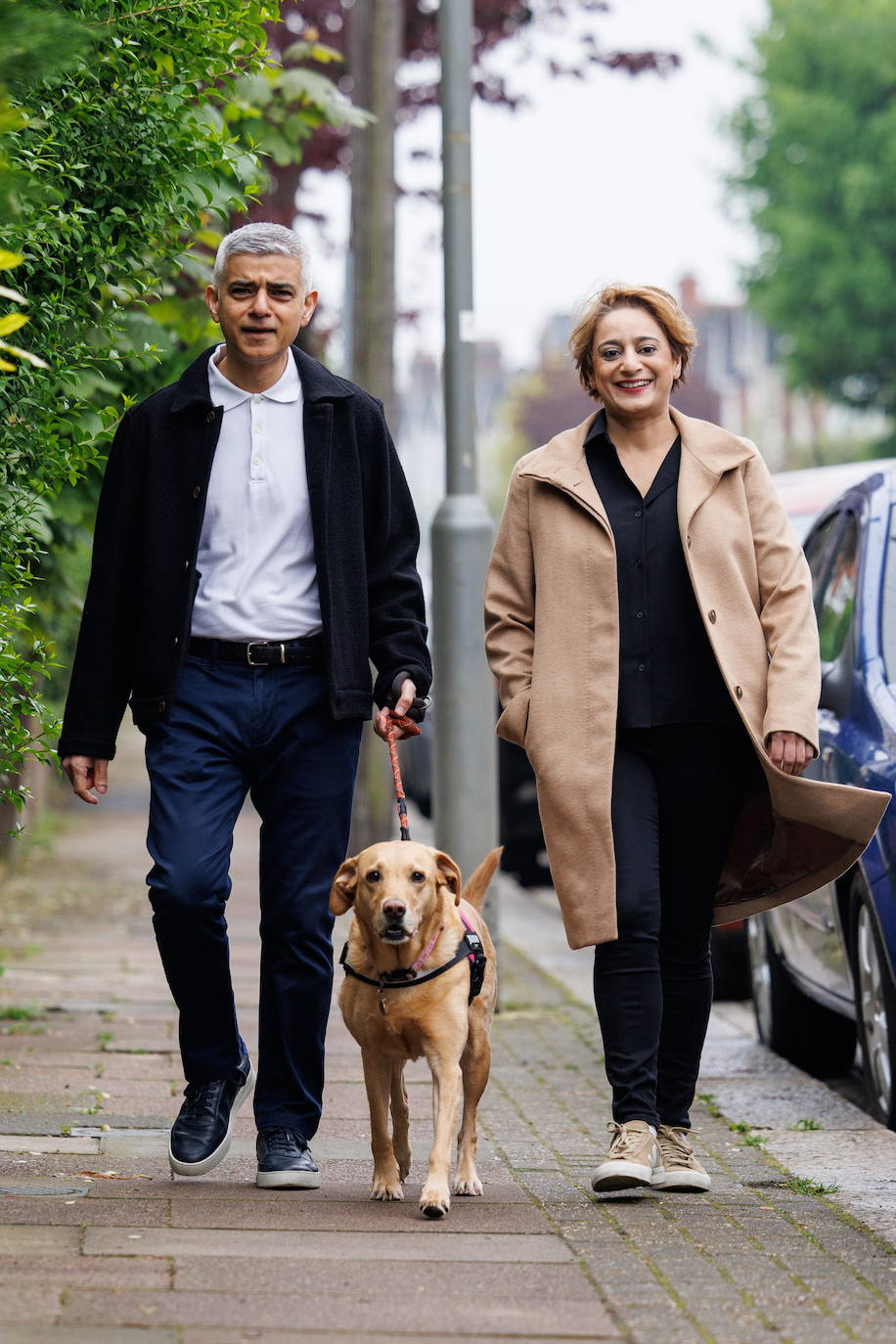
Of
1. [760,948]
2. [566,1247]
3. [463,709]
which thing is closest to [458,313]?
[463,709]

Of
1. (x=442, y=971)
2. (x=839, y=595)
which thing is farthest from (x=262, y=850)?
(x=839, y=595)

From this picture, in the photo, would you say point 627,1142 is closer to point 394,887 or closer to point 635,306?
point 394,887

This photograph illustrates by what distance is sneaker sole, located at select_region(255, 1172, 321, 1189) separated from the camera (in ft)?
16.8

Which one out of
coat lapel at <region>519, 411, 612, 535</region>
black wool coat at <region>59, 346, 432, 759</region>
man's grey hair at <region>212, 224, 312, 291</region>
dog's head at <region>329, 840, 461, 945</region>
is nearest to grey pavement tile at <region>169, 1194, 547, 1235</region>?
dog's head at <region>329, 840, 461, 945</region>

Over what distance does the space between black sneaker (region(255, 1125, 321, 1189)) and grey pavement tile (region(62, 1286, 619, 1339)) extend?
100 centimetres

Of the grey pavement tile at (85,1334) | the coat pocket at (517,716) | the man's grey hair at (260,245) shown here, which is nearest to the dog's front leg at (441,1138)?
the coat pocket at (517,716)

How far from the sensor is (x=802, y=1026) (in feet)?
25.6

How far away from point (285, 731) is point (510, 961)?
18.6 ft

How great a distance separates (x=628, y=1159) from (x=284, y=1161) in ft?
2.58

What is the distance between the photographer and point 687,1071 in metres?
5.44

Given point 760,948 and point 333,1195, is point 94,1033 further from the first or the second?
point 333,1195

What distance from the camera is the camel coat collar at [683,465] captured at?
5273mm

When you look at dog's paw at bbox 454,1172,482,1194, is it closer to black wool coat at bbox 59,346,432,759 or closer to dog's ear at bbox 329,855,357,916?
dog's ear at bbox 329,855,357,916

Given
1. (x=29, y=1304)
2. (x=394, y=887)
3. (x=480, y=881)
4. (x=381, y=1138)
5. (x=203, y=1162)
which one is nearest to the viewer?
(x=29, y=1304)
